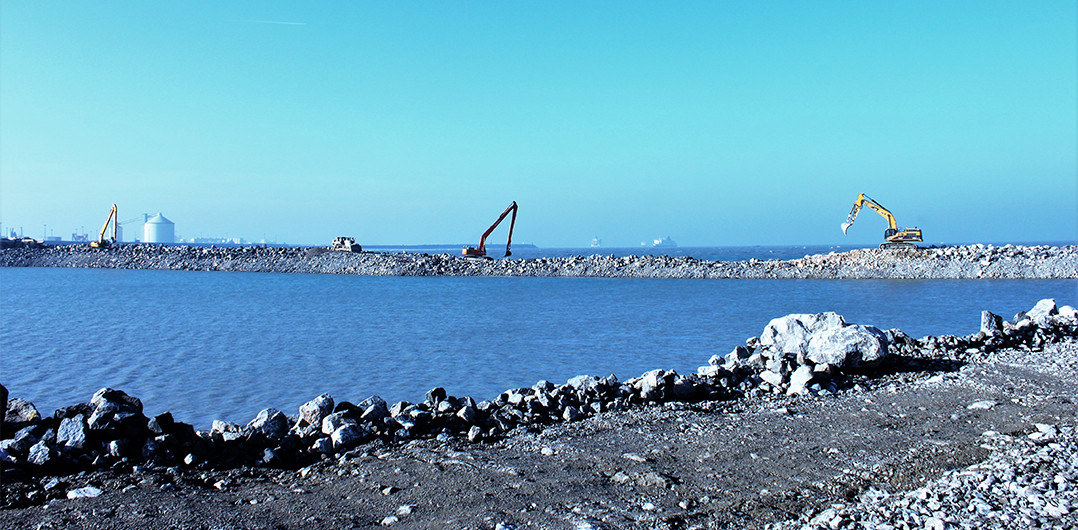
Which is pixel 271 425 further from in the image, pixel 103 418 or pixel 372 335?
pixel 372 335

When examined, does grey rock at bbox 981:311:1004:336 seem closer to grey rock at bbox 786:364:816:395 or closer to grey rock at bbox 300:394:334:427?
grey rock at bbox 786:364:816:395

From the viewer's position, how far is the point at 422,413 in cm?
595

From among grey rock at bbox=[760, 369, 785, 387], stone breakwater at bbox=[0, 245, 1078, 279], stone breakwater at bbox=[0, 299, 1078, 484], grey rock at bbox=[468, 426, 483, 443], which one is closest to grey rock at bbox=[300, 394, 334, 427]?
stone breakwater at bbox=[0, 299, 1078, 484]

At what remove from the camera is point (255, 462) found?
508cm

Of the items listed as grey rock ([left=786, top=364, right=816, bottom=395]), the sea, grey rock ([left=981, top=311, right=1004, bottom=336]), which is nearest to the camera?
grey rock ([left=786, top=364, right=816, bottom=395])

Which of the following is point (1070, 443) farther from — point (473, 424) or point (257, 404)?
point (257, 404)

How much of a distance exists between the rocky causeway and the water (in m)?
1.88

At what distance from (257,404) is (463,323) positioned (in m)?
7.95

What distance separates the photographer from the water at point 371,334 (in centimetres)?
874

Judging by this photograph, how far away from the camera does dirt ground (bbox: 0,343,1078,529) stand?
397 centimetres

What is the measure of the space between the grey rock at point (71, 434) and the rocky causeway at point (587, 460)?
1cm

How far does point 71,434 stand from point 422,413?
2540 millimetres

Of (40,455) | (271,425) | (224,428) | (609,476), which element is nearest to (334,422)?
(271,425)

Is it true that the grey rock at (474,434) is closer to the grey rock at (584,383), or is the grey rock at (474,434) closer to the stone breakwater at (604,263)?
the grey rock at (584,383)
